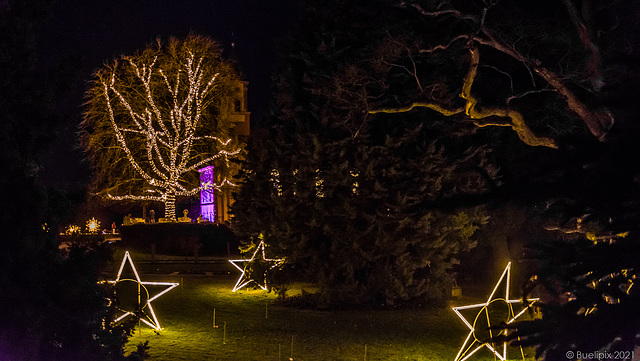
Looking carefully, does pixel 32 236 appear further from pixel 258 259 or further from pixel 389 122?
pixel 258 259

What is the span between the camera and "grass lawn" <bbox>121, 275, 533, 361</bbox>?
398 inches

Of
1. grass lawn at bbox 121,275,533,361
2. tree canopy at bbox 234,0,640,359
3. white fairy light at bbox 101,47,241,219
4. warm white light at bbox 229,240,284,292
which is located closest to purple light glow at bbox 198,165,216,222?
white fairy light at bbox 101,47,241,219

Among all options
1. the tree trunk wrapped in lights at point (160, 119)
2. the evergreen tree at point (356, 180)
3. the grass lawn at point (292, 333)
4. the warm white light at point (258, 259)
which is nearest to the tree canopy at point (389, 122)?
the evergreen tree at point (356, 180)

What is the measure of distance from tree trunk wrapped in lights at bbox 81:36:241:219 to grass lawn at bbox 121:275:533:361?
1972 centimetres

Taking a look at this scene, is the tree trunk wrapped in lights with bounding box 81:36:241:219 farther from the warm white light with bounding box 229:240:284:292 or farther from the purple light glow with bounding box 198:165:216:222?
the warm white light with bounding box 229:240:284:292

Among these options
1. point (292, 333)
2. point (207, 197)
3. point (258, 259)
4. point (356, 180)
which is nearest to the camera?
point (292, 333)

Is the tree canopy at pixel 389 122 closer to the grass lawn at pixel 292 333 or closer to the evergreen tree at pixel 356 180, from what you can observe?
the evergreen tree at pixel 356 180

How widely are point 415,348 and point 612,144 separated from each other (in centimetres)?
956

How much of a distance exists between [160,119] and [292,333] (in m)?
25.1

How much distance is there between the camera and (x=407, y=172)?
572 inches

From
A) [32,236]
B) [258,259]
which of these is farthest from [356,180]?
[32,236]

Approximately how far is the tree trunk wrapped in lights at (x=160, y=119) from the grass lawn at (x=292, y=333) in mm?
19721

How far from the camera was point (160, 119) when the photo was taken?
34750 mm

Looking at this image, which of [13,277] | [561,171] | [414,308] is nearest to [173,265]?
[414,308]
